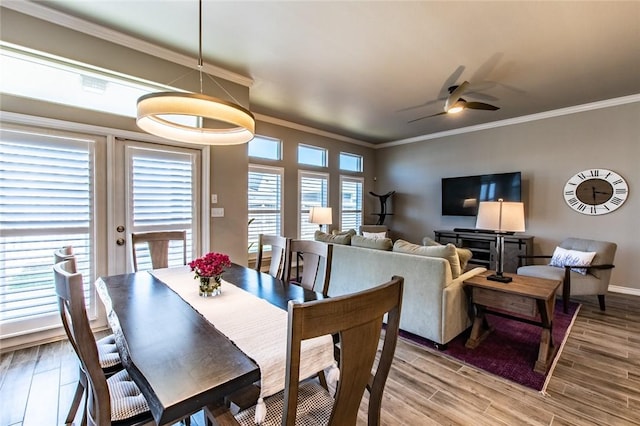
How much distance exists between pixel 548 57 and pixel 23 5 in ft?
16.1

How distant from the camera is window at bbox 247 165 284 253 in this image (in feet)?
16.8

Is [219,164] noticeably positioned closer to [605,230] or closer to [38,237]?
[38,237]

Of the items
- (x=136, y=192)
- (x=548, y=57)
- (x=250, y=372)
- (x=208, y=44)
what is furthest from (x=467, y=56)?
(x=136, y=192)

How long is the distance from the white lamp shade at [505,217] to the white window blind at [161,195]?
3189mm

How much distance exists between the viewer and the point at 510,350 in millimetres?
2598

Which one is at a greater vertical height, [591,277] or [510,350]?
[591,277]

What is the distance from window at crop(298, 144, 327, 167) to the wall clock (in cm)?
436

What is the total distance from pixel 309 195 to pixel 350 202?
4.29 ft

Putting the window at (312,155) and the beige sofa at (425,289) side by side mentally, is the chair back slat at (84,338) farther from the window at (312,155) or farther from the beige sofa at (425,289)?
the window at (312,155)

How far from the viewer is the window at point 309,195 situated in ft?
19.1

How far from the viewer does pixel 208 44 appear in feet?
9.38

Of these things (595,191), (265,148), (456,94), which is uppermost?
(456,94)

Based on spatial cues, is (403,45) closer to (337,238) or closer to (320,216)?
(337,238)

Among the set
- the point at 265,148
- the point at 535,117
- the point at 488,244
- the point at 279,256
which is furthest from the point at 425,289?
the point at 535,117
